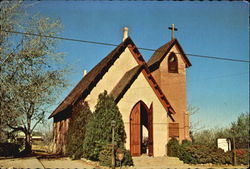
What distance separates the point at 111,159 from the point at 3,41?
411 inches

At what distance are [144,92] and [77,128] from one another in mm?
5901

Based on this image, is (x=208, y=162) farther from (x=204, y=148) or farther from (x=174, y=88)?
(x=174, y=88)

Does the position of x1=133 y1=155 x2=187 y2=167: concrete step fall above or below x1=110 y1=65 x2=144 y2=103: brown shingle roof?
below

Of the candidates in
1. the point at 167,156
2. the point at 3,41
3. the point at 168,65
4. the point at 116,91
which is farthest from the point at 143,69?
the point at 3,41

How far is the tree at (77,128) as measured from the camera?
755 inches

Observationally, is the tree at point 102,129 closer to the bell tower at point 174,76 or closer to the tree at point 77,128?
the tree at point 77,128

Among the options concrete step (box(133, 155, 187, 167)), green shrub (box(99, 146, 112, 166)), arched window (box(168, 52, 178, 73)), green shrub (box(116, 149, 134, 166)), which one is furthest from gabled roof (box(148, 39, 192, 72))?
green shrub (box(99, 146, 112, 166))

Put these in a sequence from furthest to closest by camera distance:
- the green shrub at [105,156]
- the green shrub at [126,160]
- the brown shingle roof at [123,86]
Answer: the brown shingle roof at [123,86], the green shrub at [126,160], the green shrub at [105,156]

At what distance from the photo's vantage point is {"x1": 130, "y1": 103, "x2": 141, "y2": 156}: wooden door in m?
20.0

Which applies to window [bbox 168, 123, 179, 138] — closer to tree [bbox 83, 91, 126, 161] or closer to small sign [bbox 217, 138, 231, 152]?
small sign [bbox 217, 138, 231, 152]

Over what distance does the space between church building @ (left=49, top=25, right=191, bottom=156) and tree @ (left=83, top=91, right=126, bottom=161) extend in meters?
1.58

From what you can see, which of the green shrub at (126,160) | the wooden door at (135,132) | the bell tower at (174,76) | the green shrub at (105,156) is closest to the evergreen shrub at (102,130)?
the green shrub at (105,156)

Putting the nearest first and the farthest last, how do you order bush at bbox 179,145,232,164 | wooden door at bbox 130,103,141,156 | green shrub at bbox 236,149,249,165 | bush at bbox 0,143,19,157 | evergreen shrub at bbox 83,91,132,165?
evergreen shrub at bbox 83,91,132,165 → bush at bbox 179,145,232,164 → green shrub at bbox 236,149,249,165 → wooden door at bbox 130,103,141,156 → bush at bbox 0,143,19,157

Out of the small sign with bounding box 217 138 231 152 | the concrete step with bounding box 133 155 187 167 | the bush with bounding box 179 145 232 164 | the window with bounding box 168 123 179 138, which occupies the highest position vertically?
the window with bounding box 168 123 179 138
